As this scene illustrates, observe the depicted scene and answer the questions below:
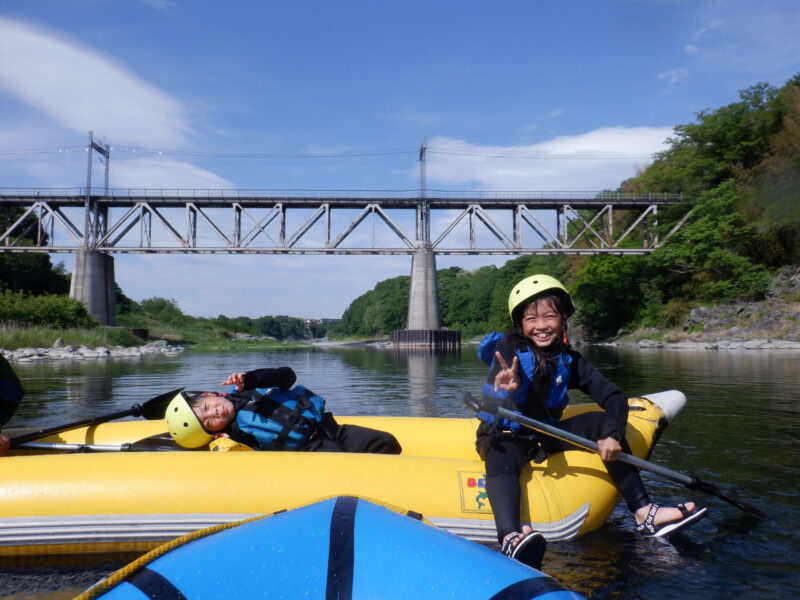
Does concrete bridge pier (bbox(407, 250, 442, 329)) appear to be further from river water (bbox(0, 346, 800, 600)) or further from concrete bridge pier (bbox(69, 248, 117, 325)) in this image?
river water (bbox(0, 346, 800, 600))

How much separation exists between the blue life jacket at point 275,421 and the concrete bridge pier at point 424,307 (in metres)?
37.0

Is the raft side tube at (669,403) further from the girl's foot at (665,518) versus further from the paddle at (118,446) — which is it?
the paddle at (118,446)

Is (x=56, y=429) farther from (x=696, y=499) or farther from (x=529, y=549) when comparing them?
(x=696, y=499)

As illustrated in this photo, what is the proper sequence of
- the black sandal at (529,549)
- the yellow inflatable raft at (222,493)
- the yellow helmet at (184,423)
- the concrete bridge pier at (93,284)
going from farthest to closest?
the concrete bridge pier at (93,284), the yellow helmet at (184,423), the yellow inflatable raft at (222,493), the black sandal at (529,549)

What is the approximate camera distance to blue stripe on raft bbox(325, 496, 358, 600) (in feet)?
4.55

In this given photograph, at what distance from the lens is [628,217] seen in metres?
45.9

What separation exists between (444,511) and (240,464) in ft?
4.05

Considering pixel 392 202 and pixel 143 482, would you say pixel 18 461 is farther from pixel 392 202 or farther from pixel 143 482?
pixel 392 202

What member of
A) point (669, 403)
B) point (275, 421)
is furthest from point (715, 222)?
point (275, 421)

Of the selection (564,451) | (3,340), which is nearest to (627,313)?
(3,340)

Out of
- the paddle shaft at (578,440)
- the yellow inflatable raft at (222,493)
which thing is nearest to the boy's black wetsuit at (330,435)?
the yellow inflatable raft at (222,493)

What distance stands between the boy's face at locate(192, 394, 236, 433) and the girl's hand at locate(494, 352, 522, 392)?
74.5 inches

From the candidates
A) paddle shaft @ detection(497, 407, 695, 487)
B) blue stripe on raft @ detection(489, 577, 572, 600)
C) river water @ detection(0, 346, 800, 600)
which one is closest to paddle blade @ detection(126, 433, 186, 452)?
river water @ detection(0, 346, 800, 600)

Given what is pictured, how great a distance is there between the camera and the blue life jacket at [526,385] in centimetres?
347
